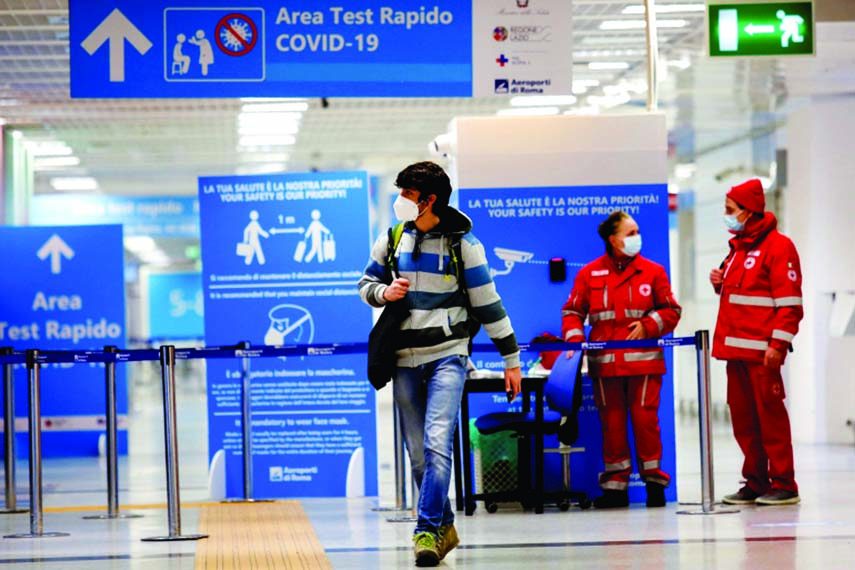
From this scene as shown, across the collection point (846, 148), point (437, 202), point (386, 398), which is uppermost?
point (846, 148)

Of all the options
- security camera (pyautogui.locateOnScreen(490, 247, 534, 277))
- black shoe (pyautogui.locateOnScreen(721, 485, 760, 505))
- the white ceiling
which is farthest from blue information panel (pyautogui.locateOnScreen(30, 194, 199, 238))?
black shoe (pyautogui.locateOnScreen(721, 485, 760, 505))

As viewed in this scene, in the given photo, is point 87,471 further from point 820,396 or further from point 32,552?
point 820,396

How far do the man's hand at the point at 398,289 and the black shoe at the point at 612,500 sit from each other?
2.69m

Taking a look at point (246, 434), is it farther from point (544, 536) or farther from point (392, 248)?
point (392, 248)

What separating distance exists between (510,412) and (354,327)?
4.63 feet

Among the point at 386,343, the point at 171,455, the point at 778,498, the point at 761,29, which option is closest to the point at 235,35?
the point at 171,455

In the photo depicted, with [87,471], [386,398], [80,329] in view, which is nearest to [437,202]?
Result: [87,471]

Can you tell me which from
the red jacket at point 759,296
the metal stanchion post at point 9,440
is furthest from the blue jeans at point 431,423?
the metal stanchion post at point 9,440

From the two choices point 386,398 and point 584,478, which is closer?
point 584,478

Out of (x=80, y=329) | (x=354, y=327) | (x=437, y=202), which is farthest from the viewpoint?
(x=80, y=329)

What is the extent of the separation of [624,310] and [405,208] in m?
2.43

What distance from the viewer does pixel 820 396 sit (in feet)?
44.0

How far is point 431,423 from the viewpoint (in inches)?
221

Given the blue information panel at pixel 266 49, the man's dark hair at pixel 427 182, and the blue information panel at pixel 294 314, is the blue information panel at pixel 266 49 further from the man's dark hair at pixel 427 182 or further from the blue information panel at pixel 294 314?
the man's dark hair at pixel 427 182
